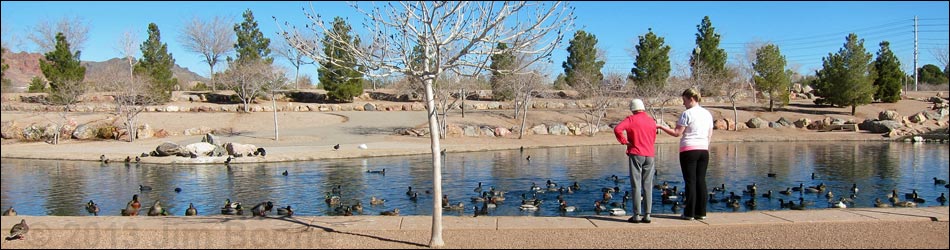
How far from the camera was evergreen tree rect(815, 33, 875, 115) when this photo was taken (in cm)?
5591

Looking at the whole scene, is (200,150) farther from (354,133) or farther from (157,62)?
(157,62)

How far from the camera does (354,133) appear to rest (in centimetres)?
4475

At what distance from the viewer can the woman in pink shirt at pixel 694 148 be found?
911cm

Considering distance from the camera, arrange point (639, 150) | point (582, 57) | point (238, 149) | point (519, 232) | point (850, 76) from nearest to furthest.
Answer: point (519, 232)
point (639, 150)
point (238, 149)
point (850, 76)
point (582, 57)

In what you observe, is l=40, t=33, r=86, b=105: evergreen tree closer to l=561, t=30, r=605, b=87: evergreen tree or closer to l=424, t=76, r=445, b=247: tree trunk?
l=561, t=30, r=605, b=87: evergreen tree

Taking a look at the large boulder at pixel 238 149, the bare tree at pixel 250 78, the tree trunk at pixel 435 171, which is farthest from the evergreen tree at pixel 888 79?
the tree trunk at pixel 435 171

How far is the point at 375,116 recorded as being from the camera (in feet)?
181

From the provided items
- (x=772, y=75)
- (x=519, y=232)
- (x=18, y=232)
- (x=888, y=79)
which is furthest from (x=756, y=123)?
(x=18, y=232)

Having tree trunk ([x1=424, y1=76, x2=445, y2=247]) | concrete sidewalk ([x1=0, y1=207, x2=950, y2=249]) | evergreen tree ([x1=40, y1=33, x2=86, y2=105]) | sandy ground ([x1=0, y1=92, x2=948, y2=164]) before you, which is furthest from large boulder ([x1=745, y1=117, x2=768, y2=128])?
tree trunk ([x1=424, y1=76, x2=445, y2=247])

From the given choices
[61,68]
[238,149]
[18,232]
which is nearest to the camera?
[18,232]

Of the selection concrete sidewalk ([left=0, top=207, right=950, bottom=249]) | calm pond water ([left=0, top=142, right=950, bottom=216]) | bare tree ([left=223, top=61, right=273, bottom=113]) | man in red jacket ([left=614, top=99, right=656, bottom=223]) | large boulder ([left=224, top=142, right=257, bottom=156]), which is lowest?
calm pond water ([left=0, top=142, right=950, bottom=216])

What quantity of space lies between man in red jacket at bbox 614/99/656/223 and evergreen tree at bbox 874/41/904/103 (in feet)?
202

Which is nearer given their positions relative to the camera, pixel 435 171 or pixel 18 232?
pixel 435 171

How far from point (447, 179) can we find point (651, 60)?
44480 mm
